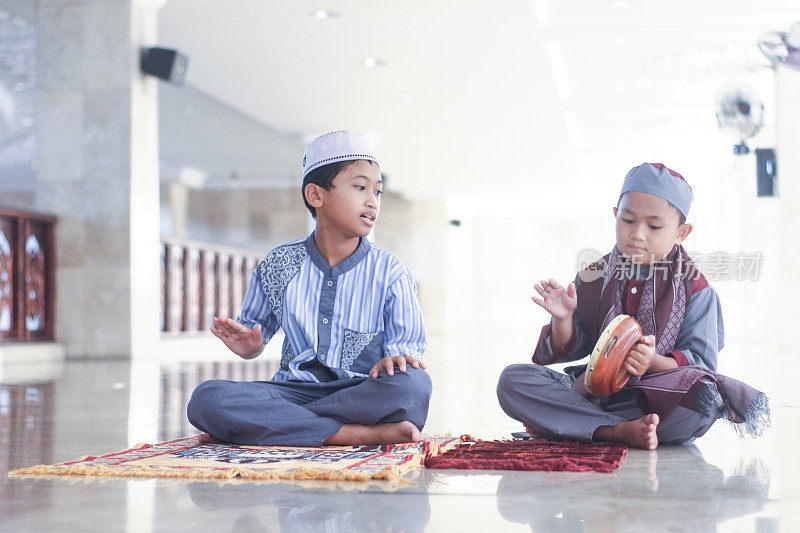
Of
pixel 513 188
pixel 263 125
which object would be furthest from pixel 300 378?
pixel 513 188

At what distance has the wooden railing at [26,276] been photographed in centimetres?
718

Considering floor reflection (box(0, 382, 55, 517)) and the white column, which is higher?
the white column

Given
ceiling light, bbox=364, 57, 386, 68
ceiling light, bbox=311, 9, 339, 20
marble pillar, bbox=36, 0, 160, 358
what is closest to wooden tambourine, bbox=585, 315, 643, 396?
marble pillar, bbox=36, 0, 160, 358

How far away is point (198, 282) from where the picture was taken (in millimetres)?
11086

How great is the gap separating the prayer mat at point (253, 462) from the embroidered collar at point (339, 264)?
48cm

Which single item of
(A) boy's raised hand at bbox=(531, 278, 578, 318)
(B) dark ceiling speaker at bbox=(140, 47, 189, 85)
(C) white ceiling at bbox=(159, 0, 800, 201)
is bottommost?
(A) boy's raised hand at bbox=(531, 278, 578, 318)

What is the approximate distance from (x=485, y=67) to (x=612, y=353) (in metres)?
8.07

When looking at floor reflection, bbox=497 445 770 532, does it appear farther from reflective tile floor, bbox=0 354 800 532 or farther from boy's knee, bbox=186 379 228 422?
boy's knee, bbox=186 379 228 422

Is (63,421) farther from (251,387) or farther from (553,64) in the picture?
(553,64)

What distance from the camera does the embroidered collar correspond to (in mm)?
2447

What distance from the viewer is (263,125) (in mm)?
13195

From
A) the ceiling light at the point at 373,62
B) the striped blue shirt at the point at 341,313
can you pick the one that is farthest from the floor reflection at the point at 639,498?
the ceiling light at the point at 373,62

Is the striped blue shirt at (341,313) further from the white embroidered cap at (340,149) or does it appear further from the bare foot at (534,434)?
the bare foot at (534,434)

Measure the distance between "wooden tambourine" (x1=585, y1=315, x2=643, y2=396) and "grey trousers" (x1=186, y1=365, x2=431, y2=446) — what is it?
45 centimetres
